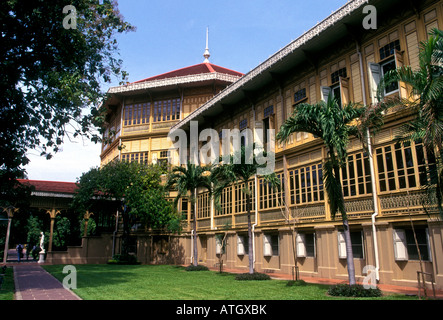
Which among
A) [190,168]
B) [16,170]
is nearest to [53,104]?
[16,170]

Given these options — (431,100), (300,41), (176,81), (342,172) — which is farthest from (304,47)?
(176,81)

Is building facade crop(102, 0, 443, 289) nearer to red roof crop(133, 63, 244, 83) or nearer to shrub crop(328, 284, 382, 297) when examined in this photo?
shrub crop(328, 284, 382, 297)

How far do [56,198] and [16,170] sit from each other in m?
16.7

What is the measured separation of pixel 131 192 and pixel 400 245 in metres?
20.0

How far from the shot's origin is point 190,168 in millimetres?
23312

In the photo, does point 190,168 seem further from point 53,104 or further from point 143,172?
point 53,104

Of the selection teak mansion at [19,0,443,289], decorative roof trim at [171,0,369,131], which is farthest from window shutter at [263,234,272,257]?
decorative roof trim at [171,0,369,131]

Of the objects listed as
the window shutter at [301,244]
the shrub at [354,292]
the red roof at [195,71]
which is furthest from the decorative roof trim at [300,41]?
the red roof at [195,71]

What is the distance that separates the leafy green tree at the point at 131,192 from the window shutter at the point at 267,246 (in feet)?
28.9

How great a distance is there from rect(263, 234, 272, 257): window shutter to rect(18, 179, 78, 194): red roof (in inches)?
670

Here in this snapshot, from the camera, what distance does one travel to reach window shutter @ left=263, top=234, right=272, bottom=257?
20.9m

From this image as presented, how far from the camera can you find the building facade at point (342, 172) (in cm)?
1345

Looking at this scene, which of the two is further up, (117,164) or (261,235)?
(117,164)
